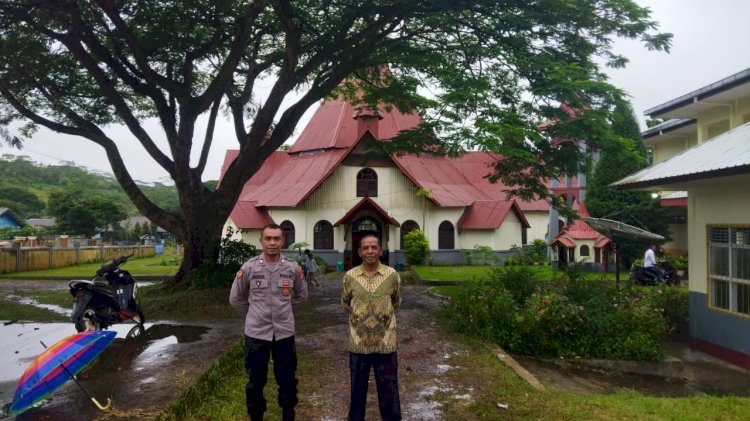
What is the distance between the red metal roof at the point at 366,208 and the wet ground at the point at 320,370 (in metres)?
14.6

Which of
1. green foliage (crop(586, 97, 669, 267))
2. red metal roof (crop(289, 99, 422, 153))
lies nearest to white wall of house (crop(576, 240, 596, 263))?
green foliage (crop(586, 97, 669, 267))

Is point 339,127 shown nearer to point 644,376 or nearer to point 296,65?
point 296,65

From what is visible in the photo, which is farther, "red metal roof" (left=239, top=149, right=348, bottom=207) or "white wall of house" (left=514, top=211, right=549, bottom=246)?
"white wall of house" (left=514, top=211, right=549, bottom=246)

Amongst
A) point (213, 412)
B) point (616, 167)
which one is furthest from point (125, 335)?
point (616, 167)

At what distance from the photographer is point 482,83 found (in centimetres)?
971

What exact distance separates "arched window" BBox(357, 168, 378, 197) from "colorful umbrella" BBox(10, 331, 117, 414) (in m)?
22.2

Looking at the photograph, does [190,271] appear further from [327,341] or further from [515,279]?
[515,279]

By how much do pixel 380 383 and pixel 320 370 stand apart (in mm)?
2538

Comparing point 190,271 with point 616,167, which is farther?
point 616,167

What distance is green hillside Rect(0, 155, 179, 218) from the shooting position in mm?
72094

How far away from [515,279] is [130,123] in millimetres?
10017

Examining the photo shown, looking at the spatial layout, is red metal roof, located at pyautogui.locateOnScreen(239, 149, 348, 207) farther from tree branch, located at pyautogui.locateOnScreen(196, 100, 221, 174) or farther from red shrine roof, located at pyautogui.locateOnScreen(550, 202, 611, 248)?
red shrine roof, located at pyautogui.locateOnScreen(550, 202, 611, 248)

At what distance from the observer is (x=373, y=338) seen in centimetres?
414

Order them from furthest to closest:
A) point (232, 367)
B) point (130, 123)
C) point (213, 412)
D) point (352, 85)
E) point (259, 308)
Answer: point (352, 85) → point (130, 123) → point (232, 367) → point (213, 412) → point (259, 308)
